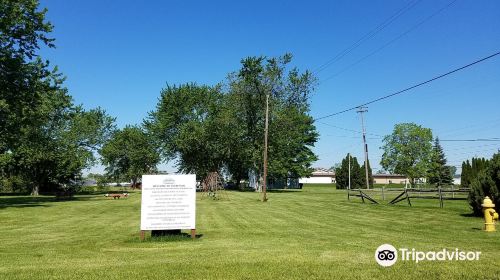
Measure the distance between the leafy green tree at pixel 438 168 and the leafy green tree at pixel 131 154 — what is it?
5741 cm

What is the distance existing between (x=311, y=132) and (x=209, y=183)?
54.6m

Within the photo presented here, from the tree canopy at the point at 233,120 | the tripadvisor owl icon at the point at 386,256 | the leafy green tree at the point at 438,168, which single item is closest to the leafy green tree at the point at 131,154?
the tree canopy at the point at 233,120

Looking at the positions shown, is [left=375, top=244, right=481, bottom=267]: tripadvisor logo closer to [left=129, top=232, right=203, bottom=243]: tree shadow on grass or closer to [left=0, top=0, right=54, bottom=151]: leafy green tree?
[left=129, top=232, right=203, bottom=243]: tree shadow on grass

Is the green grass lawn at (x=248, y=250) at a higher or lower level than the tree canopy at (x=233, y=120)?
lower

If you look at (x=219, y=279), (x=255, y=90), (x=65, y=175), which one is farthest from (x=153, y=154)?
(x=219, y=279)

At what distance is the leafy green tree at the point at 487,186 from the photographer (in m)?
18.2

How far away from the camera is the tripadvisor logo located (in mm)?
8398

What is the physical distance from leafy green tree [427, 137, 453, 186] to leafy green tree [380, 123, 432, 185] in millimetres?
1408

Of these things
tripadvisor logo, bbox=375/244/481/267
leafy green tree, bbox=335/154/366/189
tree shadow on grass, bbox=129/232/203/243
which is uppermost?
leafy green tree, bbox=335/154/366/189

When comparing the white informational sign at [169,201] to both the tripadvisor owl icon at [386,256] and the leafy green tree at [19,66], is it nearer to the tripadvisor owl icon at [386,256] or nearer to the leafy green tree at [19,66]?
the tripadvisor owl icon at [386,256]

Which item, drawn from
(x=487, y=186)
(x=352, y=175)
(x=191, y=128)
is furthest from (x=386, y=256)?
(x=352, y=175)

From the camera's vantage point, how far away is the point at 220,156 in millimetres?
71125

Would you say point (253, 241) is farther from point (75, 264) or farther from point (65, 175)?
point (65, 175)

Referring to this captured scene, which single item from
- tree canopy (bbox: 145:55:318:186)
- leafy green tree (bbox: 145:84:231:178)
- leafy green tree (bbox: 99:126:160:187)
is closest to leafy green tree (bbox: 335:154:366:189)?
tree canopy (bbox: 145:55:318:186)
